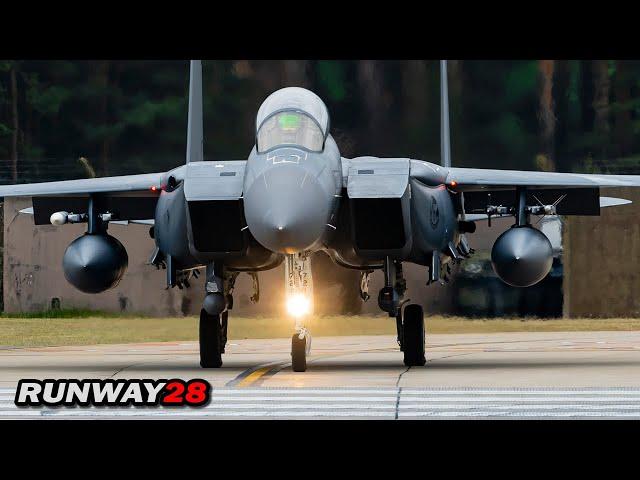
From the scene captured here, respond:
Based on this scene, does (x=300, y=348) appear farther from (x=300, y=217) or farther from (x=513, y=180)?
(x=513, y=180)

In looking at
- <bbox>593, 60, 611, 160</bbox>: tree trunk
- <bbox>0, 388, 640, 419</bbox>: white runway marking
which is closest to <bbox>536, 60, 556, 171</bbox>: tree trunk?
<bbox>593, 60, 611, 160</bbox>: tree trunk

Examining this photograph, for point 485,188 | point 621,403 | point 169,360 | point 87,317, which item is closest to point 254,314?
point 87,317

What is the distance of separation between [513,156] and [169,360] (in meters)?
8.87

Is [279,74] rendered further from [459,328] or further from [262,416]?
[262,416]

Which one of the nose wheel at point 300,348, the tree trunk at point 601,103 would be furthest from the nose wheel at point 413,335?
the tree trunk at point 601,103

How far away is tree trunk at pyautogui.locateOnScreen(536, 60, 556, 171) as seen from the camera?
26.9m

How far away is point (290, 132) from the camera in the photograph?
15.7 meters

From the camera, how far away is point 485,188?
18578mm

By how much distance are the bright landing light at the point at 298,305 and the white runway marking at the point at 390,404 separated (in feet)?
5.21

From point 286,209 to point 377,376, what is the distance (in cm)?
292

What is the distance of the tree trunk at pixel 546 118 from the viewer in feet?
88.2

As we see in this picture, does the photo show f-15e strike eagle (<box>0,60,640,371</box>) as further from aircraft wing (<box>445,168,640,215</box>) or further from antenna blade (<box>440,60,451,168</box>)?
antenna blade (<box>440,60,451,168</box>)

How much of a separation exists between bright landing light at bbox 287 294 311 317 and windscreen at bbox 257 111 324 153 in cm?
175

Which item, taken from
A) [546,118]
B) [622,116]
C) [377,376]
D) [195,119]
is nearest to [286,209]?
[377,376]
